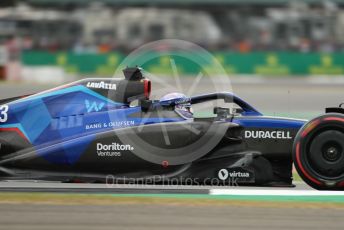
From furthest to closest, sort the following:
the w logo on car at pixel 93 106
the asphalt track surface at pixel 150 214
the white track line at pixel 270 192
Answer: the w logo on car at pixel 93 106 → the white track line at pixel 270 192 → the asphalt track surface at pixel 150 214

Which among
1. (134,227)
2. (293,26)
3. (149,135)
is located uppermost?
(293,26)

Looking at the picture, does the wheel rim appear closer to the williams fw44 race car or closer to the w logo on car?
the williams fw44 race car

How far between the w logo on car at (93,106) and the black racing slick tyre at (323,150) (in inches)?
83.1

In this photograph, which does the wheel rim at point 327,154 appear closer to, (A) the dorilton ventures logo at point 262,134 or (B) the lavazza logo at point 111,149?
(A) the dorilton ventures logo at point 262,134

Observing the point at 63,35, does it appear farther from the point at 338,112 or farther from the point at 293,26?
the point at 338,112

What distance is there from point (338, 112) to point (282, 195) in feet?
3.62

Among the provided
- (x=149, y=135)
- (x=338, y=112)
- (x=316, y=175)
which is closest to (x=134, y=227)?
(x=149, y=135)

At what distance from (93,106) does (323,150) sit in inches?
96.6

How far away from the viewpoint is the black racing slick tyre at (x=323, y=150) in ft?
22.3

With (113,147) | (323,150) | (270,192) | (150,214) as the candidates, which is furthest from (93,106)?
(323,150)

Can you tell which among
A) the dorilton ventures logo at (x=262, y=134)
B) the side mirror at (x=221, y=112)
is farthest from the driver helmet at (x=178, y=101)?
the dorilton ventures logo at (x=262, y=134)

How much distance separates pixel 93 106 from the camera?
24.5 feet

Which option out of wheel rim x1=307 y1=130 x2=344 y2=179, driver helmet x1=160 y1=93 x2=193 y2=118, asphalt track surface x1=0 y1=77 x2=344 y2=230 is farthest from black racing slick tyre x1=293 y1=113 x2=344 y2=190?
driver helmet x1=160 y1=93 x2=193 y2=118

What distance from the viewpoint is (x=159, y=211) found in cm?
600
